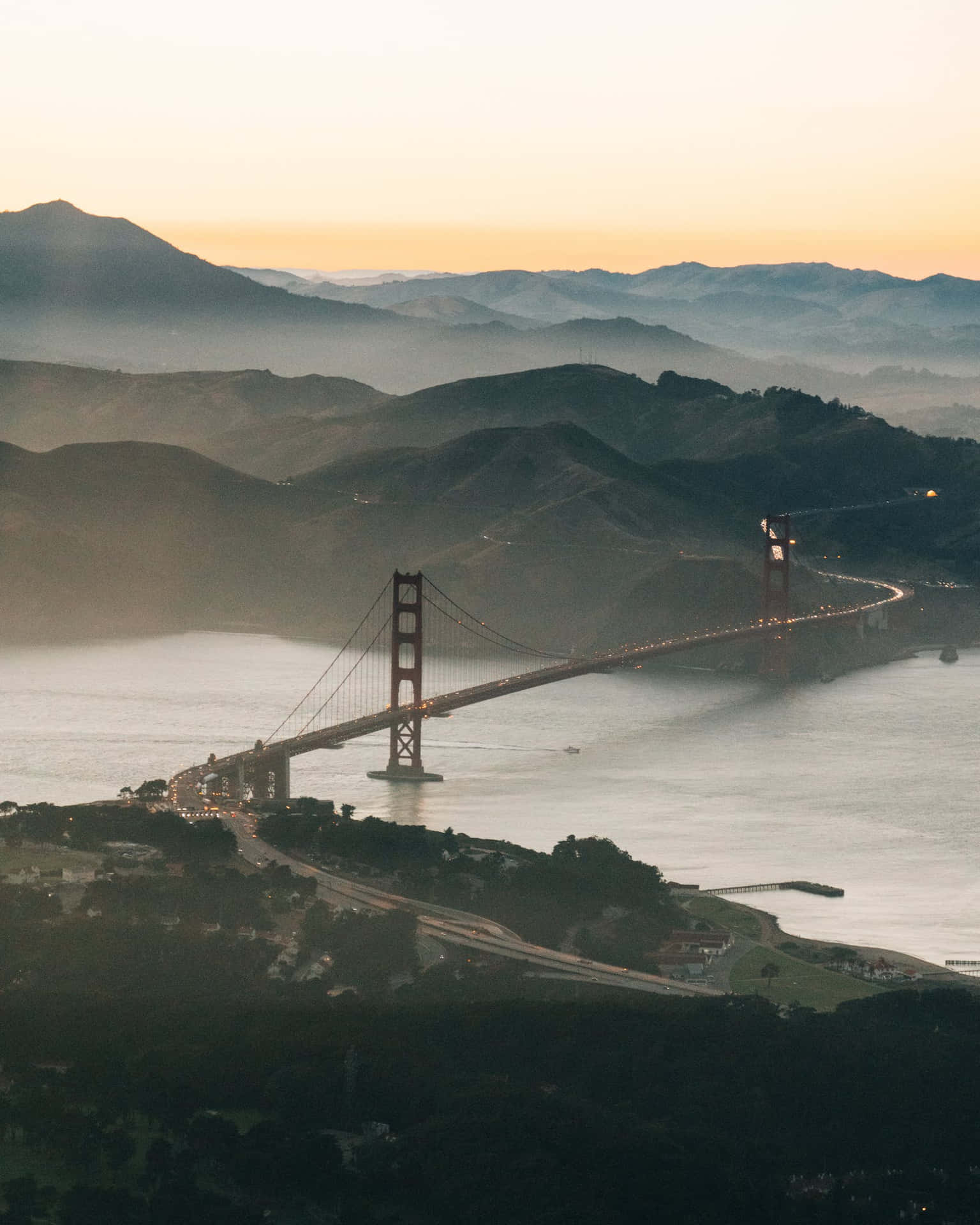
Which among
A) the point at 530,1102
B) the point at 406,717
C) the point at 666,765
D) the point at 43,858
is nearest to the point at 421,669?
the point at 406,717

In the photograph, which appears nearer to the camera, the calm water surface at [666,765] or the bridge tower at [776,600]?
the calm water surface at [666,765]

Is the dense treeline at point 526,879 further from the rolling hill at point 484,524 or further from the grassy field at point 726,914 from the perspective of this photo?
the rolling hill at point 484,524

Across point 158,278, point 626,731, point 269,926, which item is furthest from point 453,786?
point 158,278

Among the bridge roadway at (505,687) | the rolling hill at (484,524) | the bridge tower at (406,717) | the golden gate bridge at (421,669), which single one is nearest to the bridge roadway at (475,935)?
the golden gate bridge at (421,669)

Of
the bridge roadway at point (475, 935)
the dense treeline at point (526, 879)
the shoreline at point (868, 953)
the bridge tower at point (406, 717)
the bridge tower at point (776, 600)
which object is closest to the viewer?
the bridge roadway at point (475, 935)

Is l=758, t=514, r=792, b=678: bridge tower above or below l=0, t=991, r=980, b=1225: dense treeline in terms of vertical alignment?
above

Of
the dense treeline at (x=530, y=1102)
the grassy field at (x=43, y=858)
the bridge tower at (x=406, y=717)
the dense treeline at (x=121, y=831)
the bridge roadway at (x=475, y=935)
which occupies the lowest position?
the dense treeline at (x=530, y=1102)

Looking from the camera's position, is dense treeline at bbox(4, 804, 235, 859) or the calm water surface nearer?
dense treeline at bbox(4, 804, 235, 859)

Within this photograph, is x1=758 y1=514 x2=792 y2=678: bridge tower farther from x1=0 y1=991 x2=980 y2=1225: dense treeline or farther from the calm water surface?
x1=0 y1=991 x2=980 y2=1225: dense treeline

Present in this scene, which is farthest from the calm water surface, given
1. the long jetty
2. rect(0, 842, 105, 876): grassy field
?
rect(0, 842, 105, 876): grassy field
